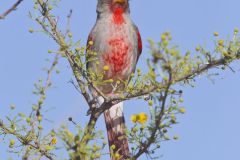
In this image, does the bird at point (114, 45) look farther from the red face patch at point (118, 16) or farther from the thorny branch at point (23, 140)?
the thorny branch at point (23, 140)

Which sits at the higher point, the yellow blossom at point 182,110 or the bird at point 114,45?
the bird at point 114,45

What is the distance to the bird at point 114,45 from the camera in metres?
5.16

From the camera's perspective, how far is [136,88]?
362cm

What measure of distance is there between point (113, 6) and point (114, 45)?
0.49 m

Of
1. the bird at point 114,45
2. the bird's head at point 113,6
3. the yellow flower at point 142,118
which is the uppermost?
the bird's head at point 113,6

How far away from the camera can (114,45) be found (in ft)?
16.9

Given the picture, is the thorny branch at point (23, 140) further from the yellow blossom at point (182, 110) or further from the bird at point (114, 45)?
the bird at point (114, 45)

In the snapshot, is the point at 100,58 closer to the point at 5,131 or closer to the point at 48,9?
the point at 48,9

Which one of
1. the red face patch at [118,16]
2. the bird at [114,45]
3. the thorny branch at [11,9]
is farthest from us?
the red face patch at [118,16]

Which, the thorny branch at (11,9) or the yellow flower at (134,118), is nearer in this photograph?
the thorny branch at (11,9)

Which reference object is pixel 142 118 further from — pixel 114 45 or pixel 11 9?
pixel 114 45

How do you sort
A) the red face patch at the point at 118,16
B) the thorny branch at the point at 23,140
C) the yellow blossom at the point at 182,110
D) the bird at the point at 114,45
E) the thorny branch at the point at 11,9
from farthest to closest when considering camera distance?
the red face patch at the point at 118,16, the bird at the point at 114,45, the thorny branch at the point at 23,140, the yellow blossom at the point at 182,110, the thorny branch at the point at 11,9

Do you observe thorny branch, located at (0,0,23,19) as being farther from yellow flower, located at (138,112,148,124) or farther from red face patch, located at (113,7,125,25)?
red face patch, located at (113,7,125,25)

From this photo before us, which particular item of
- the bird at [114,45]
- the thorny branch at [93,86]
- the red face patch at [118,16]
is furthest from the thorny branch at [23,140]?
the red face patch at [118,16]
